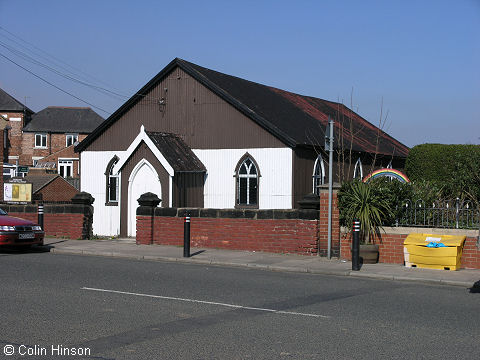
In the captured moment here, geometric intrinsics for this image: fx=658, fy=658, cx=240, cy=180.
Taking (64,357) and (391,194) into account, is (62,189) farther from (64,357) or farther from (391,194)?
(64,357)

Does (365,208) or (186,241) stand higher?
(365,208)

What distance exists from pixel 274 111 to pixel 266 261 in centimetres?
1313

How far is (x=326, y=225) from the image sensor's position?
60.1 ft

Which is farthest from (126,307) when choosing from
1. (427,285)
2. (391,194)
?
(391,194)

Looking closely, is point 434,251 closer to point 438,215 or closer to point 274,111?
point 438,215

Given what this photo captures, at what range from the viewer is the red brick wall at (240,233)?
18859mm

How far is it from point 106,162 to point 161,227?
9.29 meters

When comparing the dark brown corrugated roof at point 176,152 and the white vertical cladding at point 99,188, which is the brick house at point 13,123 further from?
the dark brown corrugated roof at point 176,152

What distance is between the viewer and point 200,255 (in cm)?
1866

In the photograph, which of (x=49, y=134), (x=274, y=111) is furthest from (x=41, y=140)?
(x=274, y=111)

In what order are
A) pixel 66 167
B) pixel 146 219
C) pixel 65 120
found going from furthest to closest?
pixel 65 120 → pixel 66 167 → pixel 146 219

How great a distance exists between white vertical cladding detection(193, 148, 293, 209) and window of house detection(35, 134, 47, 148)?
160 feet

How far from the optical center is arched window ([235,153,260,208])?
27203 millimetres

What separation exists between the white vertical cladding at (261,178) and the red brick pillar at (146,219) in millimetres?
6285
